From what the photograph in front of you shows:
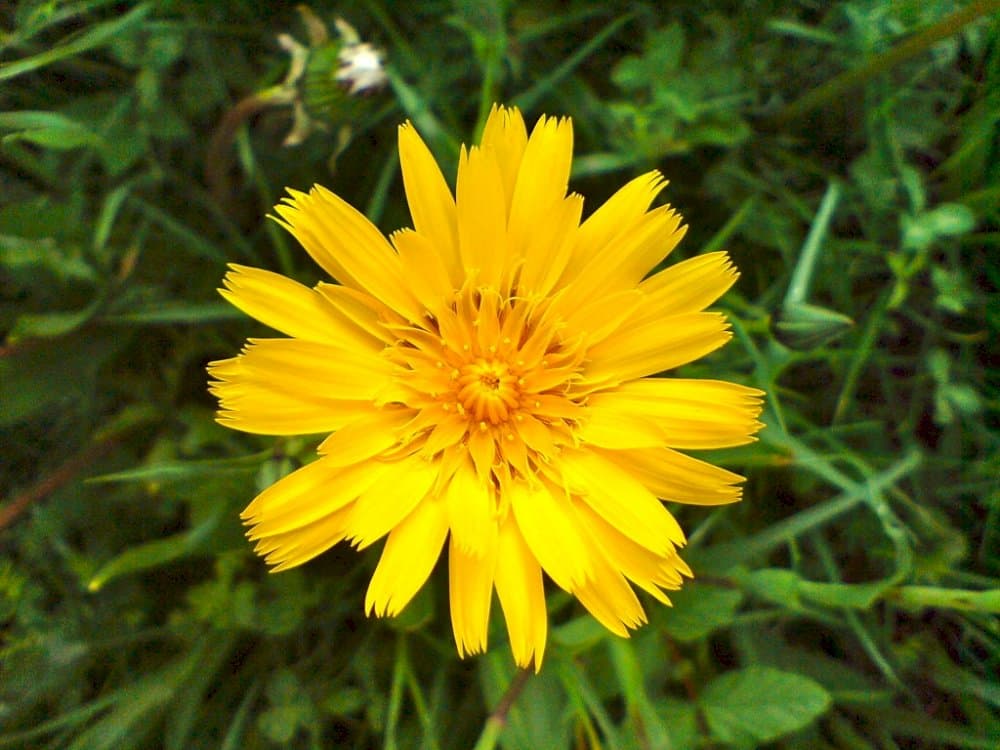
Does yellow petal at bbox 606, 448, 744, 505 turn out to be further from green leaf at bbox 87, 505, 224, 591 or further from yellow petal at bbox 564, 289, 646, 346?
green leaf at bbox 87, 505, 224, 591

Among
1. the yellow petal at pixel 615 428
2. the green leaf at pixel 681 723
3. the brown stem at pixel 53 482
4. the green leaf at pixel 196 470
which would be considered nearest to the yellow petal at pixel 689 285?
the yellow petal at pixel 615 428

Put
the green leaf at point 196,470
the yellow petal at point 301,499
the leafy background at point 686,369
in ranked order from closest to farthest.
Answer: the yellow petal at point 301,499 → the green leaf at point 196,470 → the leafy background at point 686,369

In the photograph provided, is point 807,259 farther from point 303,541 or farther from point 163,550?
point 163,550

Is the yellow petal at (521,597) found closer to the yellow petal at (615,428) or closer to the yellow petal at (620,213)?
the yellow petal at (615,428)

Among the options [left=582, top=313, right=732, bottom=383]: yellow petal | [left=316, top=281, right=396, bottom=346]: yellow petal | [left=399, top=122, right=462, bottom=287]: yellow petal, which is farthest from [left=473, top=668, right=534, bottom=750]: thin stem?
[left=399, top=122, right=462, bottom=287]: yellow petal

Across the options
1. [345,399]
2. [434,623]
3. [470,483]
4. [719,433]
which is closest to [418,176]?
[345,399]

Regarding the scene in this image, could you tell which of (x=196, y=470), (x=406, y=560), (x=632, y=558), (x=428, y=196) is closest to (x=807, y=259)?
(x=632, y=558)

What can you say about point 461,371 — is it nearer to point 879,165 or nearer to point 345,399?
point 345,399
